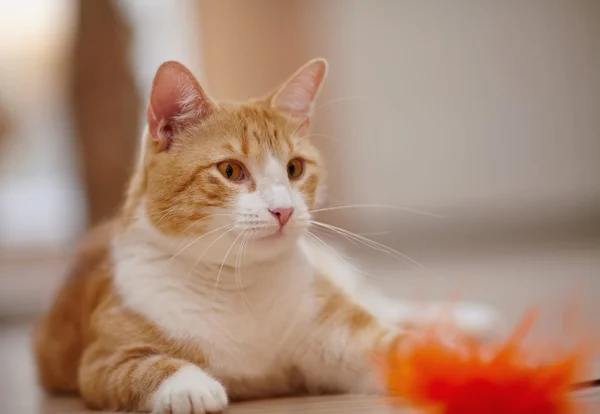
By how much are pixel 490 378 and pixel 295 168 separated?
0.62 meters

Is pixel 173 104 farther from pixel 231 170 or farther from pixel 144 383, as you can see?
pixel 144 383

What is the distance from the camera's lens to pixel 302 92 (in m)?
1.45

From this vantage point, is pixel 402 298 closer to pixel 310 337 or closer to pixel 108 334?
pixel 310 337

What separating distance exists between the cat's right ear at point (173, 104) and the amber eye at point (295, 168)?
20 centimetres

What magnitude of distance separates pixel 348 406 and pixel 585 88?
10.3 feet

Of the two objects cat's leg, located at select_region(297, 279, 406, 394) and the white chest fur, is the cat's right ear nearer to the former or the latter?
the white chest fur

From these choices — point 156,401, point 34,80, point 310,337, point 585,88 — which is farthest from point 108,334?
point 585,88

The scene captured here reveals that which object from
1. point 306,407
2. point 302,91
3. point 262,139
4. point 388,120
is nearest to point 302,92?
point 302,91

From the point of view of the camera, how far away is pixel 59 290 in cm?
176

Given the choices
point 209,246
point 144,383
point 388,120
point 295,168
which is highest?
point 388,120

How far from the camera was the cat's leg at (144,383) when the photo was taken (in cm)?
111

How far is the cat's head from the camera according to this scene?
125cm

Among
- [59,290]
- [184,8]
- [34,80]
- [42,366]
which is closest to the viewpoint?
[42,366]

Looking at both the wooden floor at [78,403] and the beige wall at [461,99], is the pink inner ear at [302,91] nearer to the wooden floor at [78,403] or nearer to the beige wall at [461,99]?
the wooden floor at [78,403]
